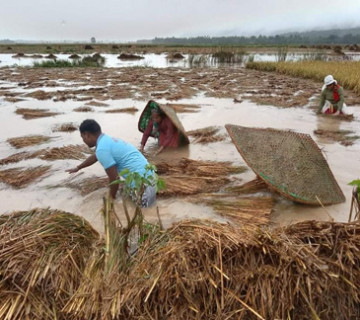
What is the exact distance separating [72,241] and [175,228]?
708 mm

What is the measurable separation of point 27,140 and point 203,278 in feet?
16.2

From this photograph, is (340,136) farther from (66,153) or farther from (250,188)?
(66,153)

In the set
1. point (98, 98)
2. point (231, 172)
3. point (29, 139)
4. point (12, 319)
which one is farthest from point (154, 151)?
point (98, 98)

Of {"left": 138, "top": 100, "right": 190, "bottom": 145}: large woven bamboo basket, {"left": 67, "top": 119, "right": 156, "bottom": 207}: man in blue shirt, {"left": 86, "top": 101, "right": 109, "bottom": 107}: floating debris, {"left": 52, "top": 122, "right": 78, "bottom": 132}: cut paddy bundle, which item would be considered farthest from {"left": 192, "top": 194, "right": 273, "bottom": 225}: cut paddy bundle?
{"left": 86, "top": 101, "right": 109, "bottom": 107}: floating debris

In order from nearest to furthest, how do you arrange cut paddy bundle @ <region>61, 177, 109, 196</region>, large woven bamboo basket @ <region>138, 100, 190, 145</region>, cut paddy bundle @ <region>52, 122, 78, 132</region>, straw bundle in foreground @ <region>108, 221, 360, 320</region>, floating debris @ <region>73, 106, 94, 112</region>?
straw bundle in foreground @ <region>108, 221, 360, 320</region>
cut paddy bundle @ <region>61, 177, 109, 196</region>
large woven bamboo basket @ <region>138, 100, 190, 145</region>
cut paddy bundle @ <region>52, 122, 78, 132</region>
floating debris @ <region>73, 106, 94, 112</region>

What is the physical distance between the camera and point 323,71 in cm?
1327

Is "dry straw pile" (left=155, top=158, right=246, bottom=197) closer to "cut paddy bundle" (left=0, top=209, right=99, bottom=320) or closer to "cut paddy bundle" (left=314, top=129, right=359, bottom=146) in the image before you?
"cut paddy bundle" (left=0, top=209, right=99, bottom=320)

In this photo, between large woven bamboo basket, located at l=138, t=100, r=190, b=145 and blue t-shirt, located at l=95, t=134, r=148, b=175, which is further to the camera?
large woven bamboo basket, located at l=138, t=100, r=190, b=145

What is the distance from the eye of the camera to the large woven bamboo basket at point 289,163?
3.17 meters

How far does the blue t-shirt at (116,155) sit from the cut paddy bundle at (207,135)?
2.45 m

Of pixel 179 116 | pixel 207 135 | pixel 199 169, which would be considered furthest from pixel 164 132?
pixel 179 116

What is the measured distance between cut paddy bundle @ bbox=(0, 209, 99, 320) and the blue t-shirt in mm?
1024

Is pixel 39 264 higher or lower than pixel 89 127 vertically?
lower

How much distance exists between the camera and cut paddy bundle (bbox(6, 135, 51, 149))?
5426mm
